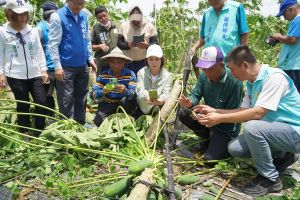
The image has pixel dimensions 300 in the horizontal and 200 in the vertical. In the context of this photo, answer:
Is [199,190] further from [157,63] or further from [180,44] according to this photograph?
[180,44]

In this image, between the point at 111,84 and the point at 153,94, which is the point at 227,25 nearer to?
the point at 153,94

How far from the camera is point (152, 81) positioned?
13.9 ft

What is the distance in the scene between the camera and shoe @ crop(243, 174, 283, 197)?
117 inches

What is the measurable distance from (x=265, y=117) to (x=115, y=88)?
6.36 feet

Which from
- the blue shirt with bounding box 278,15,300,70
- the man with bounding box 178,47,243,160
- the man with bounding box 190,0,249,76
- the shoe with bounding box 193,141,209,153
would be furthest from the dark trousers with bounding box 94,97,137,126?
the blue shirt with bounding box 278,15,300,70

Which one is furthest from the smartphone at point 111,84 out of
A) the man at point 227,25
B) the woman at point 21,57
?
the man at point 227,25

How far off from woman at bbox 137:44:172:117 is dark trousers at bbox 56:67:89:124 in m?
0.76

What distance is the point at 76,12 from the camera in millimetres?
4160

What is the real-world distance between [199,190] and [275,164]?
0.77 meters

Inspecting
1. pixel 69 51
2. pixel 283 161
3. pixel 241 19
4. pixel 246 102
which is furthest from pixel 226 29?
pixel 69 51

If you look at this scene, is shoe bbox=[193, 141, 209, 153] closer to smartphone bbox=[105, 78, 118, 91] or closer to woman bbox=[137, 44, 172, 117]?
woman bbox=[137, 44, 172, 117]

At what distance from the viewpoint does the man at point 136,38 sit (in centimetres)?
488

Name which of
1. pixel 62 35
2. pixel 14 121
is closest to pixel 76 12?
pixel 62 35

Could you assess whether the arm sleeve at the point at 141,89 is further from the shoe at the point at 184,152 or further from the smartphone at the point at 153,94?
the shoe at the point at 184,152
